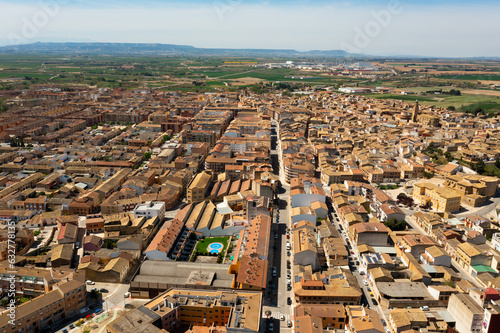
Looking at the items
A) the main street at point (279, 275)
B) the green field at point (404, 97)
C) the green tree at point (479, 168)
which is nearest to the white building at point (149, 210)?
the main street at point (279, 275)

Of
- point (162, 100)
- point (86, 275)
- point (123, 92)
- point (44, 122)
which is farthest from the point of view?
point (123, 92)

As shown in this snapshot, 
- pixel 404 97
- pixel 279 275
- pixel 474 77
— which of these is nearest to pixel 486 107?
pixel 404 97

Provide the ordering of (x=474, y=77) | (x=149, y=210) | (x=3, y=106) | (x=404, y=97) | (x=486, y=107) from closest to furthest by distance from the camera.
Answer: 1. (x=149, y=210)
2. (x=3, y=106)
3. (x=486, y=107)
4. (x=404, y=97)
5. (x=474, y=77)

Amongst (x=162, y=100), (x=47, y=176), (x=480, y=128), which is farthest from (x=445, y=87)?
(x=47, y=176)

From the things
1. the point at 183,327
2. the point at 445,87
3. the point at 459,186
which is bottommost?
the point at 183,327

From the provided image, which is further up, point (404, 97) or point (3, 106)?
point (404, 97)

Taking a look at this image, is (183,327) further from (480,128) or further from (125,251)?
(480,128)

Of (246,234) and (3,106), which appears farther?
(3,106)

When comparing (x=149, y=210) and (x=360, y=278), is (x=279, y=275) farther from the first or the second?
(x=149, y=210)
